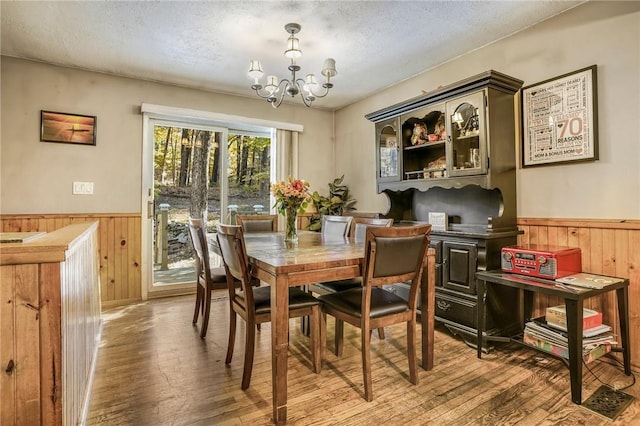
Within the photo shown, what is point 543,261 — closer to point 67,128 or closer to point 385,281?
point 385,281

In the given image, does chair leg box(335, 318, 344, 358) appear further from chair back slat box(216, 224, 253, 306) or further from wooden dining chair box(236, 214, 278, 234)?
wooden dining chair box(236, 214, 278, 234)

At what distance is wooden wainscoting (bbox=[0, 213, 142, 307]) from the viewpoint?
356cm

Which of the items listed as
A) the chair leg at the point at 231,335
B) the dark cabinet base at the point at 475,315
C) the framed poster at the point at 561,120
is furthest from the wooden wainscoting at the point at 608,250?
the chair leg at the point at 231,335

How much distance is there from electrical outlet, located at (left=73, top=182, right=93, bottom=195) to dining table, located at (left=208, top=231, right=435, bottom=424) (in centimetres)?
229

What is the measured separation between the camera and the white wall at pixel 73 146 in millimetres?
3186

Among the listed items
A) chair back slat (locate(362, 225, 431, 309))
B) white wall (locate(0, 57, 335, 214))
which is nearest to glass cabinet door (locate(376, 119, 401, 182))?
chair back slat (locate(362, 225, 431, 309))

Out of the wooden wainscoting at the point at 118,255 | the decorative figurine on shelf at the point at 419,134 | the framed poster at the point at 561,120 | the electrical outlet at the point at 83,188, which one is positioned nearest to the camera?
the framed poster at the point at 561,120

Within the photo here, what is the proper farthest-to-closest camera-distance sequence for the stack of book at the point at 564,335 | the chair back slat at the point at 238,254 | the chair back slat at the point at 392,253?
the stack of book at the point at 564,335 → the chair back slat at the point at 238,254 → the chair back slat at the point at 392,253

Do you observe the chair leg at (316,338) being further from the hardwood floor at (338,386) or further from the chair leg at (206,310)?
the chair leg at (206,310)

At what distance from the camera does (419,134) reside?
3.16m

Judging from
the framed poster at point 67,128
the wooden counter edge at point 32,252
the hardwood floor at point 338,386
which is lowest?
the hardwood floor at point 338,386

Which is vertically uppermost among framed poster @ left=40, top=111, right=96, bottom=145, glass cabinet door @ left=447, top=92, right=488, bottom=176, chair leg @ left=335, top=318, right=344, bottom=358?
framed poster @ left=40, top=111, right=96, bottom=145

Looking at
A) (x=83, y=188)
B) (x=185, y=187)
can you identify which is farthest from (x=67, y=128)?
(x=185, y=187)

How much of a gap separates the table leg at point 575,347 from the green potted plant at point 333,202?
3008 millimetres
